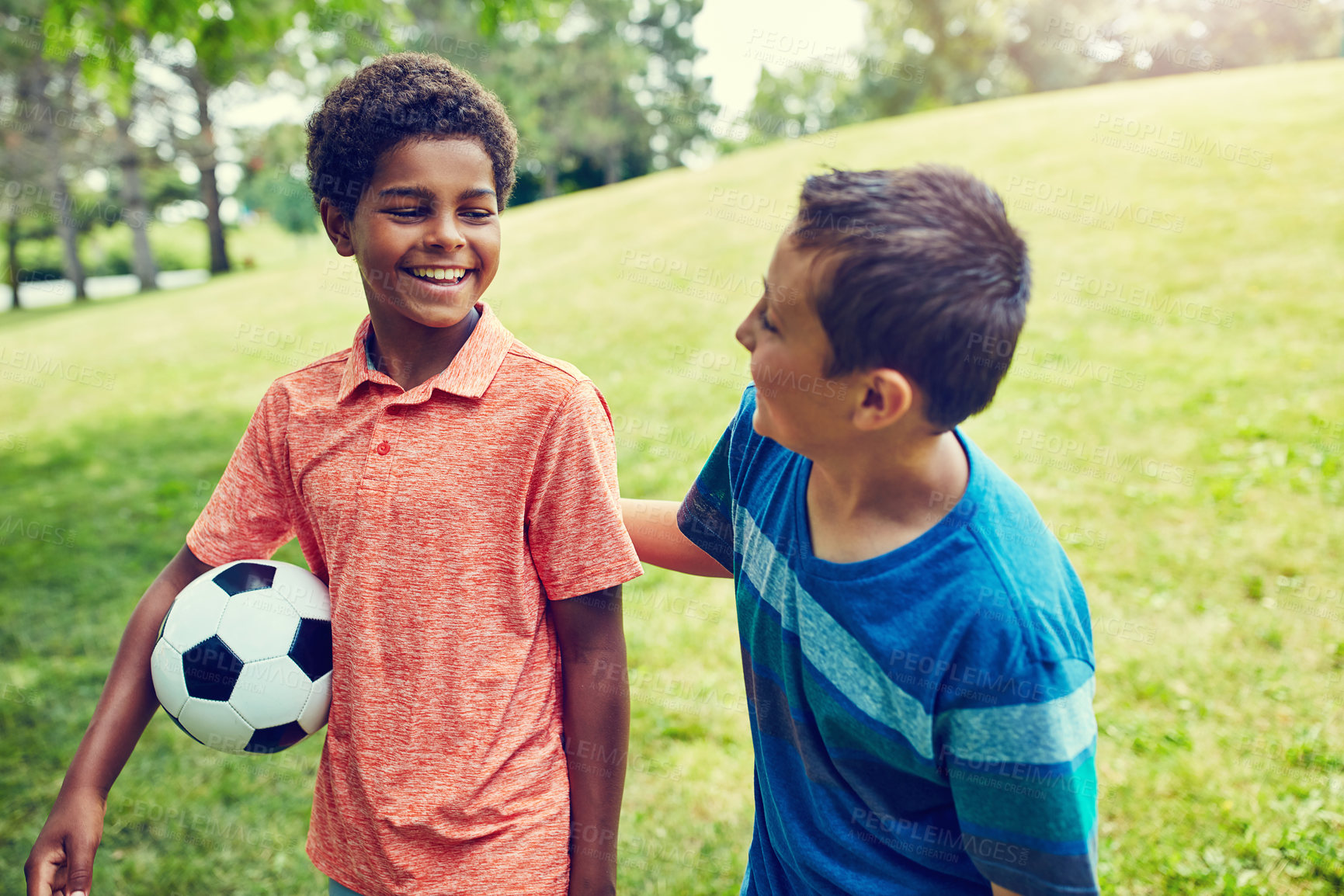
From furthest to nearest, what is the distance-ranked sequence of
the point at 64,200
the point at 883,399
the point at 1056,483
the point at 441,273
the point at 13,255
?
the point at 13,255, the point at 64,200, the point at 1056,483, the point at 441,273, the point at 883,399

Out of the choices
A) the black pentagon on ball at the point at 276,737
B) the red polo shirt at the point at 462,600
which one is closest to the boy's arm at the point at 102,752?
the black pentagon on ball at the point at 276,737

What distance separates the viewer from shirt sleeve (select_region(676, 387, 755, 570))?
1.50m

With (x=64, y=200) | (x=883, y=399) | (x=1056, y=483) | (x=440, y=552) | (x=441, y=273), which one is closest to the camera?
(x=883, y=399)

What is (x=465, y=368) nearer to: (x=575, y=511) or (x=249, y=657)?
(x=575, y=511)

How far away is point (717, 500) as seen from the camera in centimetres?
157

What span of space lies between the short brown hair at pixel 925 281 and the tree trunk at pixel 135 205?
26.5 metres

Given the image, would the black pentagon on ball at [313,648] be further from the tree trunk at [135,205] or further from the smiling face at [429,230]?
the tree trunk at [135,205]

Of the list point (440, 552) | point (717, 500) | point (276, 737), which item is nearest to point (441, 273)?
point (440, 552)

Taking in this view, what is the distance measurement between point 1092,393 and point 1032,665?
6.24 m

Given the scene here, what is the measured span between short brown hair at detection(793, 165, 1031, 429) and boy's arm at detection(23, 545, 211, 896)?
4.62ft

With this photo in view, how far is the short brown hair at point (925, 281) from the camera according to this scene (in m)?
1.06

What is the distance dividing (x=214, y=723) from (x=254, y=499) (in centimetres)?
46

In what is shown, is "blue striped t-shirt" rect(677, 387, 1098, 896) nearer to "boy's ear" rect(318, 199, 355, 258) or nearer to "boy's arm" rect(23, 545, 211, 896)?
"boy's ear" rect(318, 199, 355, 258)

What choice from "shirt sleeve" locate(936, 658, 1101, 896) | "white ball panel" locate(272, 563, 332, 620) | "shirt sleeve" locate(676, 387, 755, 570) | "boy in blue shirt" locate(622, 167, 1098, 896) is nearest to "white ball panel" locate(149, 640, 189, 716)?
"white ball panel" locate(272, 563, 332, 620)
